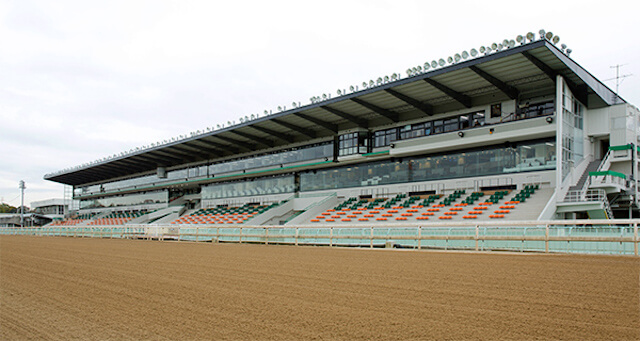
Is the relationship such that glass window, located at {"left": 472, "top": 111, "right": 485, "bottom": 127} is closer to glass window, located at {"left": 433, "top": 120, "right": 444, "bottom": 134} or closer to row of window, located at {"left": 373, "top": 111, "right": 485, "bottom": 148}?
row of window, located at {"left": 373, "top": 111, "right": 485, "bottom": 148}

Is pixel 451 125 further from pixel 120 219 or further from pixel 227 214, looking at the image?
pixel 120 219

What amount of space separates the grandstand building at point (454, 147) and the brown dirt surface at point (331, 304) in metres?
15.2

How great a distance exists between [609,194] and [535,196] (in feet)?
13.9

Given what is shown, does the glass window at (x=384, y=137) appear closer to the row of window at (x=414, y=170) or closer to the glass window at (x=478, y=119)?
the row of window at (x=414, y=170)

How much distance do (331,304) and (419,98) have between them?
82.5 feet

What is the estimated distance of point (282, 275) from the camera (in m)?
9.01

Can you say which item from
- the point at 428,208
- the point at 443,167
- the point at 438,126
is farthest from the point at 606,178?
the point at 438,126

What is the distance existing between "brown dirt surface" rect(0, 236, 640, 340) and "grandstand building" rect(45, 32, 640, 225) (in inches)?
597

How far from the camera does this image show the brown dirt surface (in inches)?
182

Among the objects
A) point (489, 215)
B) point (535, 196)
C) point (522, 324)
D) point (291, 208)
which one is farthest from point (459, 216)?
point (522, 324)

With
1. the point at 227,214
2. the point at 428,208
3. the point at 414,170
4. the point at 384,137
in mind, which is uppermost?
the point at 384,137

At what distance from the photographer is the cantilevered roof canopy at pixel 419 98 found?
76.6ft

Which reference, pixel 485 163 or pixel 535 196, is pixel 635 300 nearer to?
pixel 535 196

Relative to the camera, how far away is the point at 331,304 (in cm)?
599
